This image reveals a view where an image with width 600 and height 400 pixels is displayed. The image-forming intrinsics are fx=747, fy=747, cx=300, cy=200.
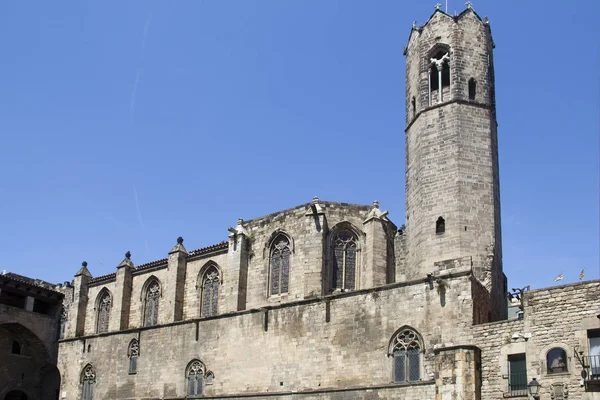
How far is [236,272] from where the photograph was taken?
29.4 m

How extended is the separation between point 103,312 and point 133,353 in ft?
17.2

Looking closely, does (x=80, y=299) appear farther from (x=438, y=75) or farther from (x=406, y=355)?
(x=438, y=75)

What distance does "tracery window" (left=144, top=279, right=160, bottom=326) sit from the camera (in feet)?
108

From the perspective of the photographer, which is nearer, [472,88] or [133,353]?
[472,88]

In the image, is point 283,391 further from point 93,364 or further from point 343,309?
point 93,364

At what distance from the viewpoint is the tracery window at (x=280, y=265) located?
28411 millimetres

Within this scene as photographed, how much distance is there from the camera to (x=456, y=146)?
24359 millimetres

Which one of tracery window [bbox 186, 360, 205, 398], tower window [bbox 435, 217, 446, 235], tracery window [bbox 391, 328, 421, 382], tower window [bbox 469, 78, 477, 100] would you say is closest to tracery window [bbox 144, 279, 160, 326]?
tracery window [bbox 186, 360, 205, 398]

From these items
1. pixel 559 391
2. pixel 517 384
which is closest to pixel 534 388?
pixel 559 391

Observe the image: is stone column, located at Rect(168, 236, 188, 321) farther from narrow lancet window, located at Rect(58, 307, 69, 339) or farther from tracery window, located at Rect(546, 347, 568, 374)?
tracery window, located at Rect(546, 347, 568, 374)

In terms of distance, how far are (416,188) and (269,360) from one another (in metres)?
7.71

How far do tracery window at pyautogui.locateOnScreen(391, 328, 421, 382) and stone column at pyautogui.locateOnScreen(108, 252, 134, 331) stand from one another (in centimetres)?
1549

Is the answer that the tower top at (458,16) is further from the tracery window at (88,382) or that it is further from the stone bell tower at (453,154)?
the tracery window at (88,382)

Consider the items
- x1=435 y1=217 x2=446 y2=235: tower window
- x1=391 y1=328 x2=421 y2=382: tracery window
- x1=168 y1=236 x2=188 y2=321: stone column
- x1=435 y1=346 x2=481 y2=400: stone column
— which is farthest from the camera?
x1=168 y1=236 x2=188 y2=321: stone column
